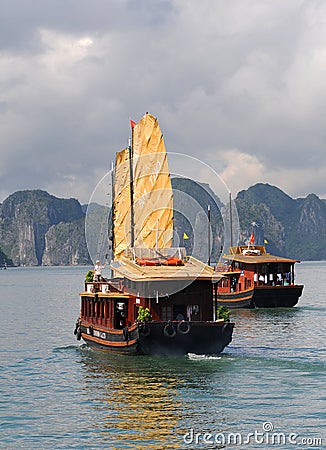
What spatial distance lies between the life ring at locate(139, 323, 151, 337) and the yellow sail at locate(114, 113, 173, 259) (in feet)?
45.2

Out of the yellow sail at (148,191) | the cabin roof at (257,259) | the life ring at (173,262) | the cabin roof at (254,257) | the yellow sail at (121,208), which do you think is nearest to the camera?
the life ring at (173,262)

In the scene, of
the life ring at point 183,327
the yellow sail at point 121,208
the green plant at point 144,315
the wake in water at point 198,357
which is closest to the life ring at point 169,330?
the life ring at point 183,327

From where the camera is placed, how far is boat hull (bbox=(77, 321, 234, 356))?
89.1ft

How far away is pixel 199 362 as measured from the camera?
27.0 m

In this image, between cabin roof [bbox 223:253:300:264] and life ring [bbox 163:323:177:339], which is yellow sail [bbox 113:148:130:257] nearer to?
cabin roof [bbox 223:253:300:264]

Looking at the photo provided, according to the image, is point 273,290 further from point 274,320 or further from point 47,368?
point 47,368

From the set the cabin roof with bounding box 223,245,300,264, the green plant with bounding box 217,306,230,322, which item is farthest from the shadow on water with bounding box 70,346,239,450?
the cabin roof with bounding box 223,245,300,264

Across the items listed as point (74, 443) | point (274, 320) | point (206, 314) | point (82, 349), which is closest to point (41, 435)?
point (74, 443)

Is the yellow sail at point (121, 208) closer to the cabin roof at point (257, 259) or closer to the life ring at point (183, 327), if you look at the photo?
the cabin roof at point (257, 259)

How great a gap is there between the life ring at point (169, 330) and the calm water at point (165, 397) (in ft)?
3.08

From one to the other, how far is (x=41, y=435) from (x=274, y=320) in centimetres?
2800

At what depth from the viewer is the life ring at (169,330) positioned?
27.1 metres

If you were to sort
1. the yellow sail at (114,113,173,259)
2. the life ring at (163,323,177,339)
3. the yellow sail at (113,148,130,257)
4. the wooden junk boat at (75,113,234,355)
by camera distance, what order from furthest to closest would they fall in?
1. the yellow sail at (113,148,130,257)
2. the yellow sail at (114,113,173,259)
3. the wooden junk boat at (75,113,234,355)
4. the life ring at (163,323,177,339)

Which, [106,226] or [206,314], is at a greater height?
[106,226]
